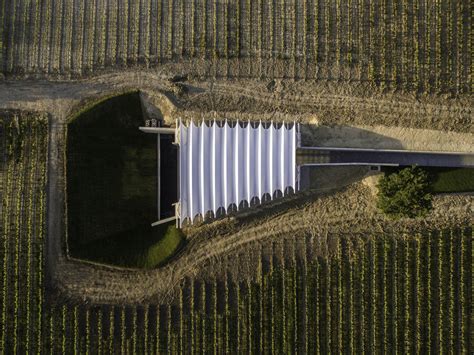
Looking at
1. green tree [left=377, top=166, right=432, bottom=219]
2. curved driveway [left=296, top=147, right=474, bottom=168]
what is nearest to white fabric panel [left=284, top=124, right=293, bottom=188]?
curved driveway [left=296, top=147, right=474, bottom=168]

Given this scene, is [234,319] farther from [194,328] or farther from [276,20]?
[276,20]

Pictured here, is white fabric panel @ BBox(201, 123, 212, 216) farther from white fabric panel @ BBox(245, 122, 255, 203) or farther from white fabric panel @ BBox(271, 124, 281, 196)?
white fabric panel @ BBox(271, 124, 281, 196)

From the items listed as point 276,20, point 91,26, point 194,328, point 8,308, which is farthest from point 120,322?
point 276,20

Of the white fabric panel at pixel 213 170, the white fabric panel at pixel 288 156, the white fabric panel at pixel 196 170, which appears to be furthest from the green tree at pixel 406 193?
the white fabric panel at pixel 196 170

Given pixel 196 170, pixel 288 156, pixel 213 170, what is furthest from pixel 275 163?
pixel 196 170

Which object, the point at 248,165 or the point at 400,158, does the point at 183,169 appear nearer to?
the point at 248,165

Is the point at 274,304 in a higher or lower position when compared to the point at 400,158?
lower
